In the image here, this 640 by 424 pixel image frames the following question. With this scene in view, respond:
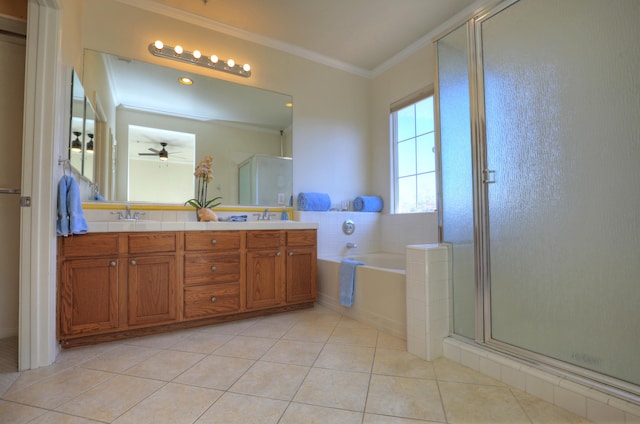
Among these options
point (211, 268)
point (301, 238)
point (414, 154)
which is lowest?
point (211, 268)

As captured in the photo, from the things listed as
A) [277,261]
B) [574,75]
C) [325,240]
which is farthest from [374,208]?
[574,75]

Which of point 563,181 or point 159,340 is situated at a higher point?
point 563,181

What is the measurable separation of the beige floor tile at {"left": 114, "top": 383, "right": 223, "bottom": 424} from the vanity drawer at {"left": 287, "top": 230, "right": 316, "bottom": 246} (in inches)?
54.5

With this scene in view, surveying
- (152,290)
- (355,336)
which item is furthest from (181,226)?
(355,336)

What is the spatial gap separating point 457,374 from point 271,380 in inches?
38.2

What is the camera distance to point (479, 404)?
4.33 feet

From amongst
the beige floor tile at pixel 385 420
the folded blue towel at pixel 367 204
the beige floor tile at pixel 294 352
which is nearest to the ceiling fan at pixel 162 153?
the beige floor tile at pixel 294 352

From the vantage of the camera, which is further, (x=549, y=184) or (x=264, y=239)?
(x=264, y=239)

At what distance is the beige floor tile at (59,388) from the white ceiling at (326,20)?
2793mm

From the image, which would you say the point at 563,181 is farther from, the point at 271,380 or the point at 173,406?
the point at 173,406

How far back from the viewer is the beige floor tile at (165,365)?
62.0 inches

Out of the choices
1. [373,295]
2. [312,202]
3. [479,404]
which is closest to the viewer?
[479,404]

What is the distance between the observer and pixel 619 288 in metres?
1.24

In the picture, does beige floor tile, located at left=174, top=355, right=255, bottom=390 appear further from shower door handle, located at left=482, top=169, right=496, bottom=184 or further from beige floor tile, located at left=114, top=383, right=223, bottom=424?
shower door handle, located at left=482, top=169, right=496, bottom=184
